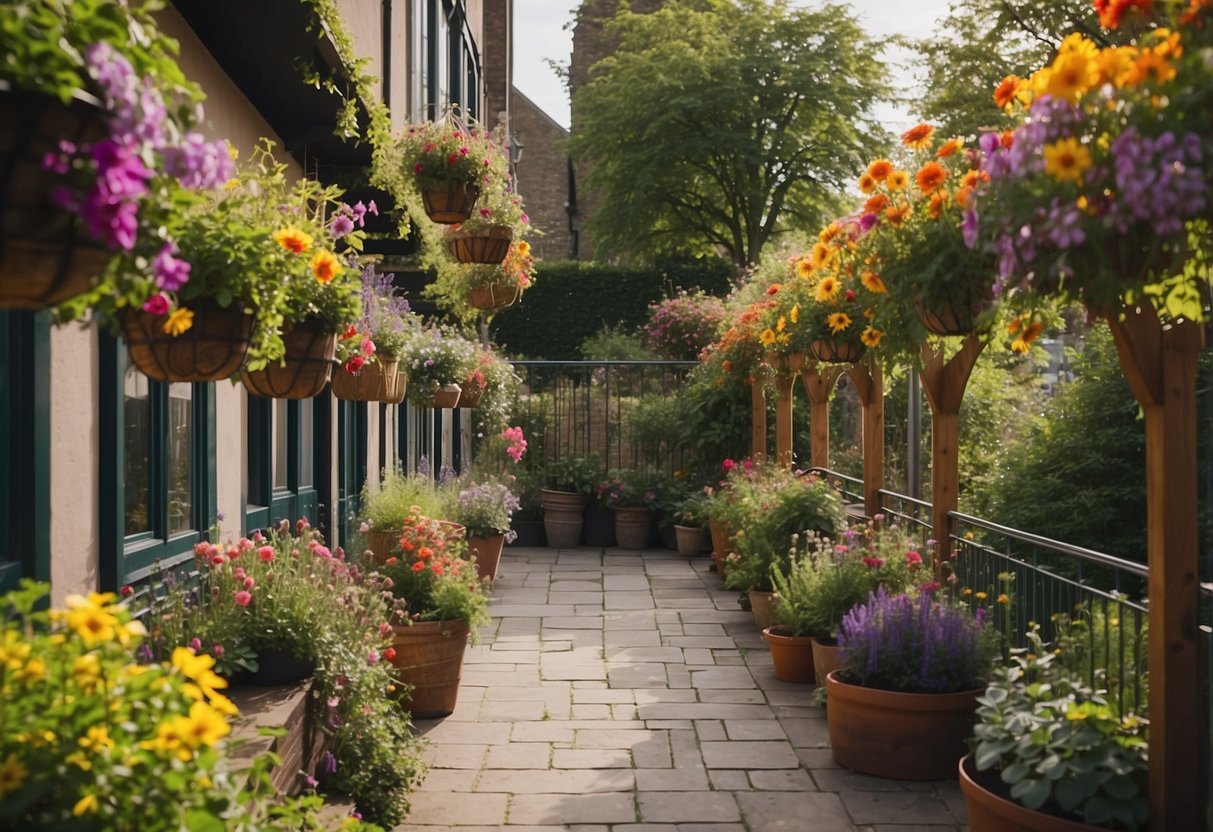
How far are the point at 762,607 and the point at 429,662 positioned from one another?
283 cm

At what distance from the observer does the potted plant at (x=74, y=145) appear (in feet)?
4.92

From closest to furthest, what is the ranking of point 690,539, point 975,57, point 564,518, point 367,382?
point 367,382 < point 690,539 < point 564,518 < point 975,57

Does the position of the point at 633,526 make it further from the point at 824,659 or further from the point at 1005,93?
the point at 1005,93

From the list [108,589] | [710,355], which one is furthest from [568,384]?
[108,589]

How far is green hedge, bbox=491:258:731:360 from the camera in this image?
22.5 metres

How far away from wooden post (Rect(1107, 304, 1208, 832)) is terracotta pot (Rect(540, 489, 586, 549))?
10240mm

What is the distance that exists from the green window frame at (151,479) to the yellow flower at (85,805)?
75.9 inches

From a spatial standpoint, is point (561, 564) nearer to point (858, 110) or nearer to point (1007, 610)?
point (1007, 610)

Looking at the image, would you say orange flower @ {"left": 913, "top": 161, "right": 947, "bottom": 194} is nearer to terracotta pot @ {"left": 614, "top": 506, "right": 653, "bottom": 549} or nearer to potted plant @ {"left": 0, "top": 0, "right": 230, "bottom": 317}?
potted plant @ {"left": 0, "top": 0, "right": 230, "bottom": 317}

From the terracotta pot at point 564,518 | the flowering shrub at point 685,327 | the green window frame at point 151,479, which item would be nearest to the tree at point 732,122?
the flowering shrub at point 685,327

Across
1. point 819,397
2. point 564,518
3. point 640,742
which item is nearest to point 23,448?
point 640,742

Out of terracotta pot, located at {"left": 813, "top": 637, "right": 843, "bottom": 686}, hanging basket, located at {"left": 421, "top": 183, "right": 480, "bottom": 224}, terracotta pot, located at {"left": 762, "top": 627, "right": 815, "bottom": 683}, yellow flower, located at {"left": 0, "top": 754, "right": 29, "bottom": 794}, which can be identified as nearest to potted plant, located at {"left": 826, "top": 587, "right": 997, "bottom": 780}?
terracotta pot, located at {"left": 813, "top": 637, "right": 843, "bottom": 686}

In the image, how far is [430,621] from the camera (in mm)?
5848

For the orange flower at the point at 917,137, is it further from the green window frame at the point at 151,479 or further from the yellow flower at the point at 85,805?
the yellow flower at the point at 85,805
